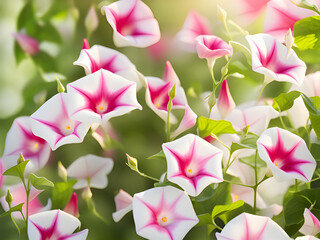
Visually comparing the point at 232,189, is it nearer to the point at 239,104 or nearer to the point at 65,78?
the point at 239,104

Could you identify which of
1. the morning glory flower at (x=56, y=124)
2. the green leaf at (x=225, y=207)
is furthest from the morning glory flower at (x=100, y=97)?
the green leaf at (x=225, y=207)

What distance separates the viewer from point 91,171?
585 mm

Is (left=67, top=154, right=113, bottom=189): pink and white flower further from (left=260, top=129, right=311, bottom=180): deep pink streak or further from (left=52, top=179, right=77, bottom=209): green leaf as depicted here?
(left=260, top=129, right=311, bottom=180): deep pink streak

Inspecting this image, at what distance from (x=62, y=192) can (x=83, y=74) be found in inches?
6.5

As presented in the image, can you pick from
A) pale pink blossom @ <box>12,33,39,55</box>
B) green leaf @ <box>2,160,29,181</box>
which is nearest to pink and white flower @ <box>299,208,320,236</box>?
green leaf @ <box>2,160,29,181</box>

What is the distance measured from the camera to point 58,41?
0.67m

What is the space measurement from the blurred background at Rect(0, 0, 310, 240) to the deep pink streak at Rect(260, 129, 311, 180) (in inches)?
5.5

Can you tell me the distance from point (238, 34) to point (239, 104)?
0.31 feet

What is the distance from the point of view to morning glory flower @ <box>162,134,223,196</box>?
0.45 m

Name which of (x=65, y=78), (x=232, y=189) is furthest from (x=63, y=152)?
(x=232, y=189)

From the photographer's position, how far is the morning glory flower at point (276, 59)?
50 cm

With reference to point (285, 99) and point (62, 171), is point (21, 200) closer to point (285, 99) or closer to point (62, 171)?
point (62, 171)

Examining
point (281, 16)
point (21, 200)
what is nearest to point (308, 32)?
point (281, 16)

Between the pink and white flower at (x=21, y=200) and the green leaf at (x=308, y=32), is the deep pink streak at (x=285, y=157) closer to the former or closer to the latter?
the green leaf at (x=308, y=32)
